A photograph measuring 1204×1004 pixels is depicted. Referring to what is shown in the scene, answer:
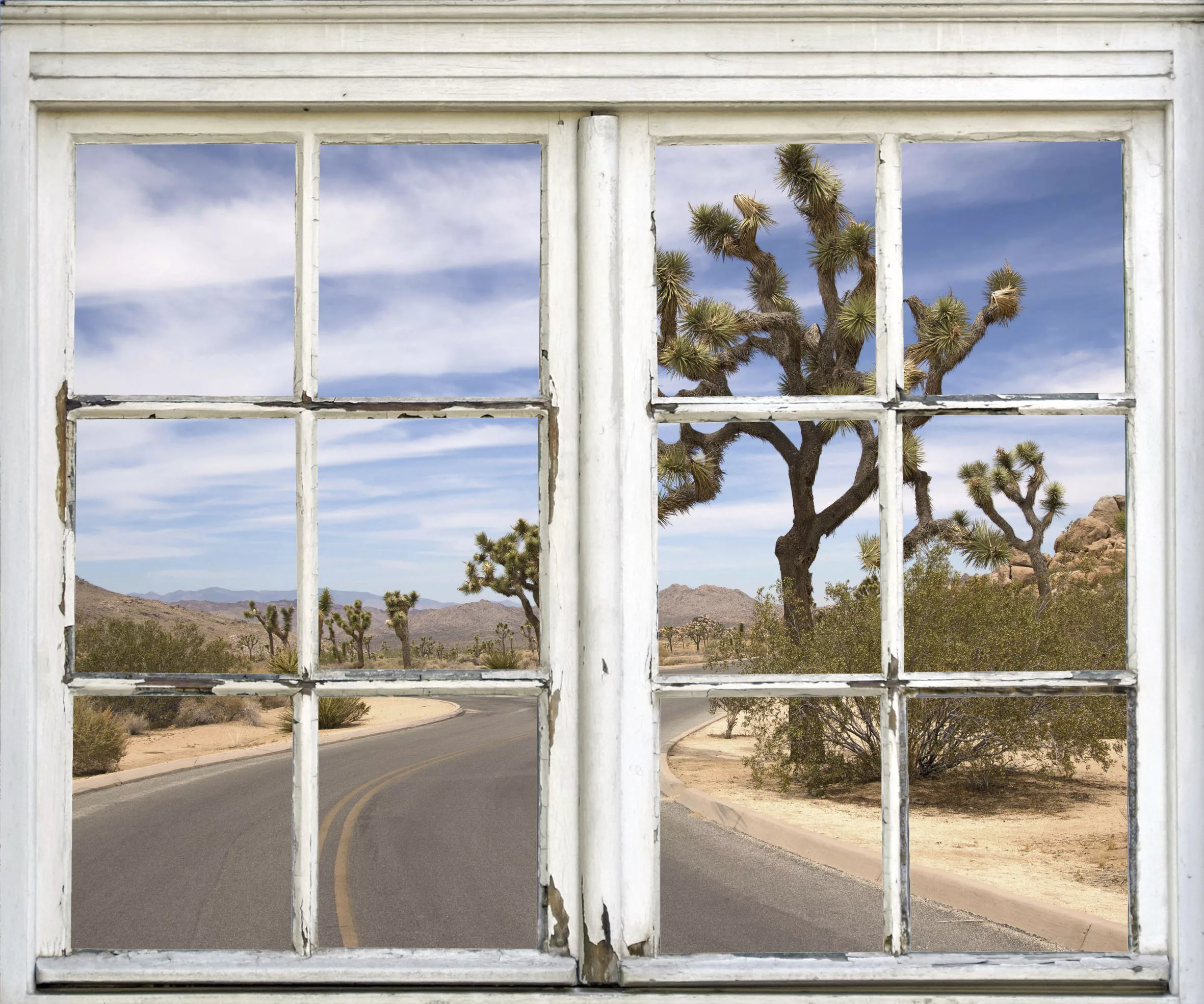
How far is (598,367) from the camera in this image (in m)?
1.10

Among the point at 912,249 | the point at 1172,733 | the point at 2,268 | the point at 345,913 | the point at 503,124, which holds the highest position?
the point at 912,249

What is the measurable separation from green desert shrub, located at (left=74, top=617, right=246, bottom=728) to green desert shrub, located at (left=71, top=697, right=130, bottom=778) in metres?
1.56

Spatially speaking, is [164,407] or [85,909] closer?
[164,407]

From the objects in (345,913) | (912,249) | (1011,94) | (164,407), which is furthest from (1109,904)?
(912,249)

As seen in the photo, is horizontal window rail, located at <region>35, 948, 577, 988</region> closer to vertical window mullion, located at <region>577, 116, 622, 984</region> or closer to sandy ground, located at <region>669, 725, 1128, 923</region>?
vertical window mullion, located at <region>577, 116, 622, 984</region>

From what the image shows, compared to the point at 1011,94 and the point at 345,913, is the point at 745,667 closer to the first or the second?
the point at 345,913

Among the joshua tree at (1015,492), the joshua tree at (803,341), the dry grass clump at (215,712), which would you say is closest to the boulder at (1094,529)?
the joshua tree at (1015,492)

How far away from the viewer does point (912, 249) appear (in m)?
25.3

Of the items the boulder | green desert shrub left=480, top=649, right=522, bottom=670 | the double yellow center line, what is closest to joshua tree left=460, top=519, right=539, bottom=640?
green desert shrub left=480, top=649, right=522, bottom=670

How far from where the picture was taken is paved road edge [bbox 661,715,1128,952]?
3.65 meters

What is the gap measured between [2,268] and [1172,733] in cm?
142

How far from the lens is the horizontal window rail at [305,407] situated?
1.10 metres

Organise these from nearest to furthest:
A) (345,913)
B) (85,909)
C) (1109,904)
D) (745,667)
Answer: (1109,904), (85,909), (345,913), (745,667)

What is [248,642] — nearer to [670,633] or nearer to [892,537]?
[670,633]
